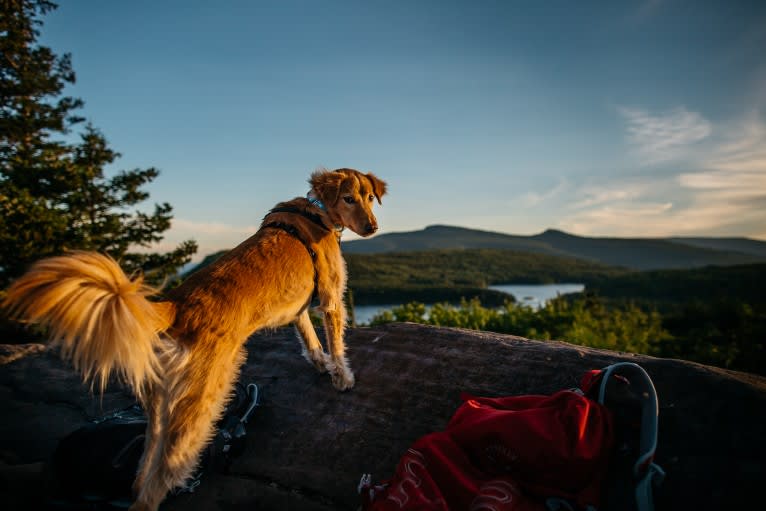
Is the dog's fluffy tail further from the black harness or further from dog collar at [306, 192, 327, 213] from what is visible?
dog collar at [306, 192, 327, 213]

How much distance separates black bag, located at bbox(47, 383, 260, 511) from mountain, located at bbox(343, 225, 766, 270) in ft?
134

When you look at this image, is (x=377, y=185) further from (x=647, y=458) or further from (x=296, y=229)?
(x=647, y=458)

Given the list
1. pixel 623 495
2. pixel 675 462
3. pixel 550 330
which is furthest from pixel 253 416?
pixel 550 330

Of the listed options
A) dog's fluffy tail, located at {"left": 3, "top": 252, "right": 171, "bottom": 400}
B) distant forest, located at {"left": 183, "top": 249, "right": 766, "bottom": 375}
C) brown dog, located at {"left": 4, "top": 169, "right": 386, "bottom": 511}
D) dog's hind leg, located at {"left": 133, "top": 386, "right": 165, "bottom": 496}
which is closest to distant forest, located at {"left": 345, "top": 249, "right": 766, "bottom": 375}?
distant forest, located at {"left": 183, "top": 249, "right": 766, "bottom": 375}

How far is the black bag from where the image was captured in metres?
2.77

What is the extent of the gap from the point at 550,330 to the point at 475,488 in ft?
22.3

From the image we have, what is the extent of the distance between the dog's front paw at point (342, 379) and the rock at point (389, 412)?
8 cm

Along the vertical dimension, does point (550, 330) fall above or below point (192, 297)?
below

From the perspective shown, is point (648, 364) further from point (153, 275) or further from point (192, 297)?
point (153, 275)

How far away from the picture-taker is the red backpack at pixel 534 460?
6.20ft

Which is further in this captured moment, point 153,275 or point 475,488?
point 153,275

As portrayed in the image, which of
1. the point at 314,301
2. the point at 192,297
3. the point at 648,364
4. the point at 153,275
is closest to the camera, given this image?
the point at 192,297

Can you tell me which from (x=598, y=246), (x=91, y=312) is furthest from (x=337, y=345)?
(x=598, y=246)

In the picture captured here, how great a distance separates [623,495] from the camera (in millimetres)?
1938
